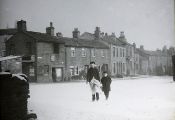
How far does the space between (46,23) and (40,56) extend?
1.60 ft

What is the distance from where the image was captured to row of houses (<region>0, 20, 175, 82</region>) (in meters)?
3.87

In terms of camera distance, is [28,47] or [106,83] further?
[106,83]

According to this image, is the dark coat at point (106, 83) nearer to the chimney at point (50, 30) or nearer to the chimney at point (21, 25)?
the chimney at point (50, 30)

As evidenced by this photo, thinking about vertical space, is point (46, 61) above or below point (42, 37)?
below

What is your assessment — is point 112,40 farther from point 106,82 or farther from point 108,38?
point 106,82

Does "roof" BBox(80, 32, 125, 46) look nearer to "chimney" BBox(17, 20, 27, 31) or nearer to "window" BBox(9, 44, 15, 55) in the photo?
"chimney" BBox(17, 20, 27, 31)

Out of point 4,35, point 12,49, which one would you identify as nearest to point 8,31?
point 4,35

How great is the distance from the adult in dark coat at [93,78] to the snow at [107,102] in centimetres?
8

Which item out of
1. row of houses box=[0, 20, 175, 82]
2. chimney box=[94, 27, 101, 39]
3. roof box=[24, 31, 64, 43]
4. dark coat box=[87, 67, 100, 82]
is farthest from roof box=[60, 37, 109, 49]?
dark coat box=[87, 67, 100, 82]

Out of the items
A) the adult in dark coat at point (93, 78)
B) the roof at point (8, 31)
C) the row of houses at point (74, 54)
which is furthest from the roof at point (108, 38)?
the roof at point (8, 31)

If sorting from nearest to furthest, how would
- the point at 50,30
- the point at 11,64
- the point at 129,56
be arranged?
the point at 11,64, the point at 50,30, the point at 129,56

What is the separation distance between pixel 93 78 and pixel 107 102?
41 centimetres

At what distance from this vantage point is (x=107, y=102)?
431 centimetres

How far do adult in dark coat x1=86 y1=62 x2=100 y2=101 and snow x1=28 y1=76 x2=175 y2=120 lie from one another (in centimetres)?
8
